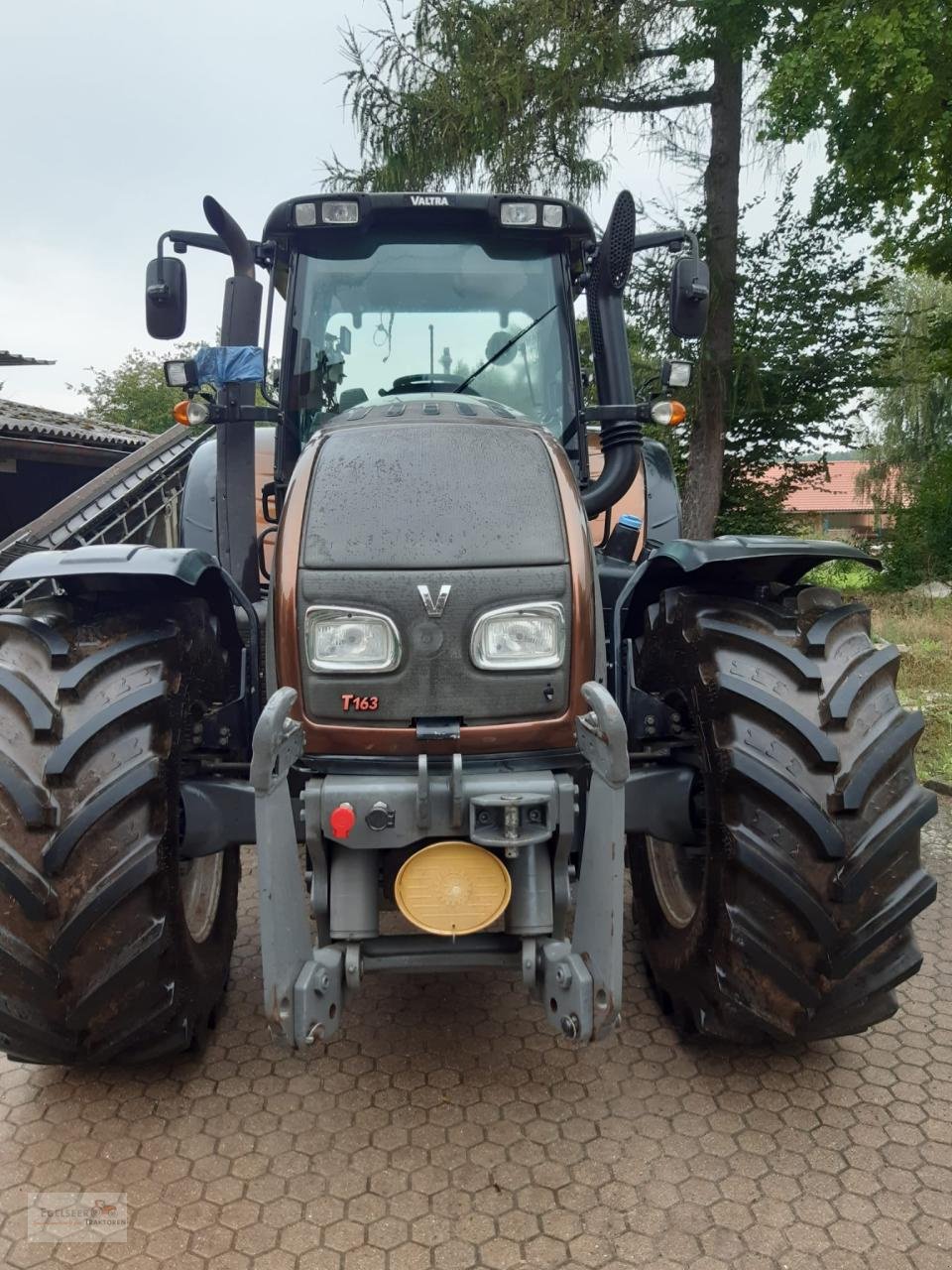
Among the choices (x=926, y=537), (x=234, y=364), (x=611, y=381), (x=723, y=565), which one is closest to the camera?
(x=723, y=565)

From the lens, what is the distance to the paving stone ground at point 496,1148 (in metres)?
2.00

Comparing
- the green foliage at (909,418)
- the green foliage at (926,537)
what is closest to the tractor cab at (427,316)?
the green foliage at (926,537)

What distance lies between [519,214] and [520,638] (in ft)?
5.86

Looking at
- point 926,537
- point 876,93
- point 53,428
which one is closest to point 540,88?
point 876,93

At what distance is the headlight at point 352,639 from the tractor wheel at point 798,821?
81cm

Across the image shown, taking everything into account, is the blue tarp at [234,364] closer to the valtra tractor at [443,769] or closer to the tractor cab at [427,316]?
the tractor cab at [427,316]

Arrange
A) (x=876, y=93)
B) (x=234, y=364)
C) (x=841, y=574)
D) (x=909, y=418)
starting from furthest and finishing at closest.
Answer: (x=909, y=418)
(x=841, y=574)
(x=876, y=93)
(x=234, y=364)

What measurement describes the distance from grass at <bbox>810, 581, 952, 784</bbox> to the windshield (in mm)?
2753

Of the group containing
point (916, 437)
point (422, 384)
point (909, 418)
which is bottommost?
point (422, 384)

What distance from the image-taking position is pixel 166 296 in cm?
344

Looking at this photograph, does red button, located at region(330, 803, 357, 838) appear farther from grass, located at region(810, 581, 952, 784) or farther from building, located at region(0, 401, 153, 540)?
building, located at region(0, 401, 153, 540)

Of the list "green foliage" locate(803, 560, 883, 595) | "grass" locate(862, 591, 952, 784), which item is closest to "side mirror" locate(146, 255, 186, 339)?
"grass" locate(862, 591, 952, 784)

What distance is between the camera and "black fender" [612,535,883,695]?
2.40 metres

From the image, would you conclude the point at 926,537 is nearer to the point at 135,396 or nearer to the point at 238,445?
the point at 238,445
